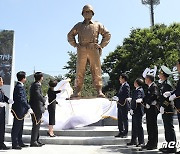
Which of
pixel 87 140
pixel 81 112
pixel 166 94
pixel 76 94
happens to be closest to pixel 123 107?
pixel 87 140

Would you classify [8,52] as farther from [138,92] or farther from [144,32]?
[144,32]

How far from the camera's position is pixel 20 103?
5.76 m

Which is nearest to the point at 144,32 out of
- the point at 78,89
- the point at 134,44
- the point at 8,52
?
the point at 134,44

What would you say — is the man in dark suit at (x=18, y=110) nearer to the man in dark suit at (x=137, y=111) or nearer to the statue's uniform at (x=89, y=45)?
the man in dark suit at (x=137, y=111)

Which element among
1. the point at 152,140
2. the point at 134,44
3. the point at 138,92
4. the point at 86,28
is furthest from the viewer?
the point at 134,44

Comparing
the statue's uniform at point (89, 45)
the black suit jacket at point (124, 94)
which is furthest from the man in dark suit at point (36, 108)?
the statue's uniform at point (89, 45)

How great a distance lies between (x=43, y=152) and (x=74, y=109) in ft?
8.36

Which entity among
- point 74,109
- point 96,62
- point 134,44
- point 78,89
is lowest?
point 74,109

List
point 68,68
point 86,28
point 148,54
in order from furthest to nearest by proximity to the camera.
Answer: point 68,68, point 148,54, point 86,28

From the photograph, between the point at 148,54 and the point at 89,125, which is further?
the point at 148,54

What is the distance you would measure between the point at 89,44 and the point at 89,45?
0.03 m

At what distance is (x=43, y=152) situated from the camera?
5289 mm

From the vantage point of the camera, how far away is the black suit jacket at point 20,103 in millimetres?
5742

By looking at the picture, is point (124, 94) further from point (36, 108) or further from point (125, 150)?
point (36, 108)
